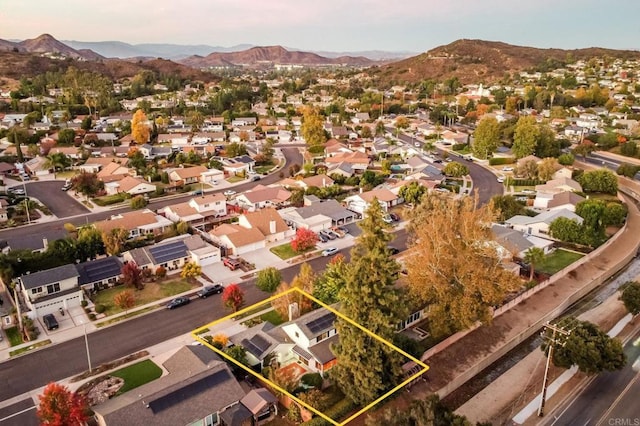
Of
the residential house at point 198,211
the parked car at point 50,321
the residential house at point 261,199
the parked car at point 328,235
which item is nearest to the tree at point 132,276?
the parked car at point 50,321

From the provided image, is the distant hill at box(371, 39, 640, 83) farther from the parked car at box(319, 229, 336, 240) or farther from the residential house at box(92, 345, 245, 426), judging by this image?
the residential house at box(92, 345, 245, 426)

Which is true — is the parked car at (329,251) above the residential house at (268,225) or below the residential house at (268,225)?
below

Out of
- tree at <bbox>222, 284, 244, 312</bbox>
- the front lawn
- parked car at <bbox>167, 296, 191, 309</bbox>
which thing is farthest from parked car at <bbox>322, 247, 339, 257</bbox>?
parked car at <bbox>167, 296, 191, 309</bbox>

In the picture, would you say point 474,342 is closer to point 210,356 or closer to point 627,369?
point 627,369

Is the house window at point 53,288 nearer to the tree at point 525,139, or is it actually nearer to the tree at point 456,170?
the tree at point 456,170

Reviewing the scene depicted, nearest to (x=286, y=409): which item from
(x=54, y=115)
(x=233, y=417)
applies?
(x=233, y=417)

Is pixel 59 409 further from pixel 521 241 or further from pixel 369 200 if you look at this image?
pixel 369 200

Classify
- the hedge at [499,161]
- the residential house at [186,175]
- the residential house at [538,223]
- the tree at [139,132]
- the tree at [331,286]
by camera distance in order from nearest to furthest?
the tree at [331,286]
the residential house at [538,223]
the residential house at [186,175]
the hedge at [499,161]
the tree at [139,132]
